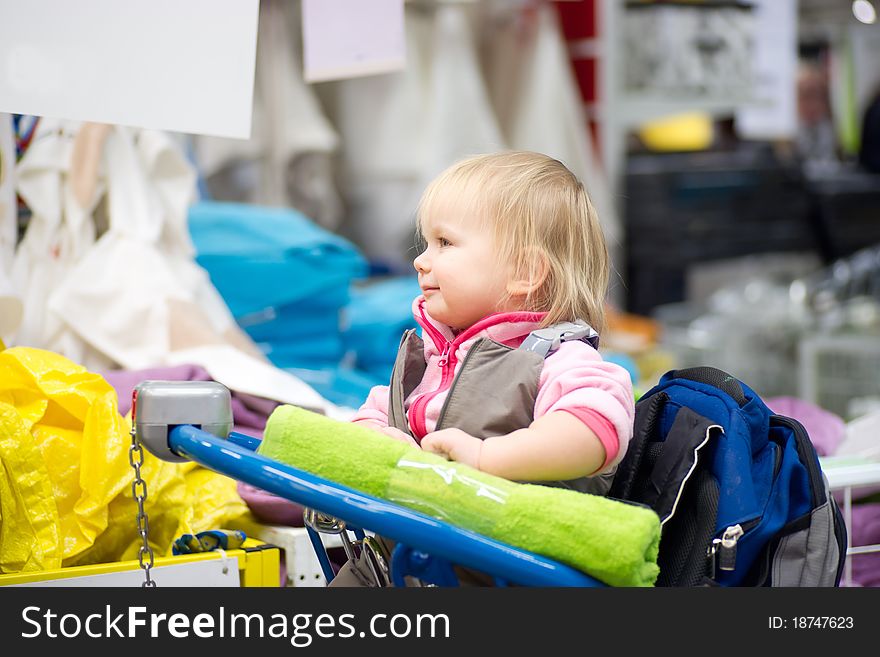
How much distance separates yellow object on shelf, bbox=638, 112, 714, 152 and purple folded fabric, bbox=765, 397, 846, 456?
7.66 ft

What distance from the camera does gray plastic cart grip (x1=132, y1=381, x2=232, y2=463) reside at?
1.13 m

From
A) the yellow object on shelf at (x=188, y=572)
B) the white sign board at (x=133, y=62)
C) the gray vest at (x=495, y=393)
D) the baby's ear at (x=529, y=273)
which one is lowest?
the yellow object on shelf at (x=188, y=572)

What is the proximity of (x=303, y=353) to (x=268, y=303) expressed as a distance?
0.43 feet

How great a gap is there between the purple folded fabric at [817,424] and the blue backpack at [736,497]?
2.39ft

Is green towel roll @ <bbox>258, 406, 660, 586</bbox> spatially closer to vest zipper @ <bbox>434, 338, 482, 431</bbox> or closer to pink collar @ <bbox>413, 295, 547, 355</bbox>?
vest zipper @ <bbox>434, 338, 482, 431</bbox>

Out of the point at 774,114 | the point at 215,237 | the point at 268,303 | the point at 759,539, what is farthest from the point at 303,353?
the point at 774,114

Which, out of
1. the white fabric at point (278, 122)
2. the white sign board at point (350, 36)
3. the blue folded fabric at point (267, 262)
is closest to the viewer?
the white sign board at point (350, 36)

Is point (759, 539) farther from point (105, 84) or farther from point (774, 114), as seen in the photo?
point (774, 114)

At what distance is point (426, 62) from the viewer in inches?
145

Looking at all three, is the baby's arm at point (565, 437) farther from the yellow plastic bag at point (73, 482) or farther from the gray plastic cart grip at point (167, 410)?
the yellow plastic bag at point (73, 482)

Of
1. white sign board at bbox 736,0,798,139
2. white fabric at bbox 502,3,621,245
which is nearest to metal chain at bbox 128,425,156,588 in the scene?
white fabric at bbox 502,3,621,245

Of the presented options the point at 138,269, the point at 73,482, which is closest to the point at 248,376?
the point at 138,269

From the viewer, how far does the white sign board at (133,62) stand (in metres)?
1.42

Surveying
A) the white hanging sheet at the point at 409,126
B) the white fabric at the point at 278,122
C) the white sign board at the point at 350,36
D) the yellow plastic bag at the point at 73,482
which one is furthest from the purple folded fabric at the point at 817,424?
the white fabric at the point at 278,122
